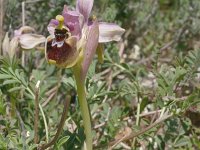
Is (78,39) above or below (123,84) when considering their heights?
above

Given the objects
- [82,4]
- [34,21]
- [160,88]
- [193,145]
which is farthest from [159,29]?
[82,4]

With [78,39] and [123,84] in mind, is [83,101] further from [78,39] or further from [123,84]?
[123,84]

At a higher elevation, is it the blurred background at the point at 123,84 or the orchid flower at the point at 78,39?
the orchid flower at the point at 78,39

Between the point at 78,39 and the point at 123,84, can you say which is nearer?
the point at 78,39

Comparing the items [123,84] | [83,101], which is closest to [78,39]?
[83,101]

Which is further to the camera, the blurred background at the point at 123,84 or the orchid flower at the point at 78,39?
the blurred background at the point at 123,84

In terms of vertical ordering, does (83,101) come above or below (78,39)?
below
